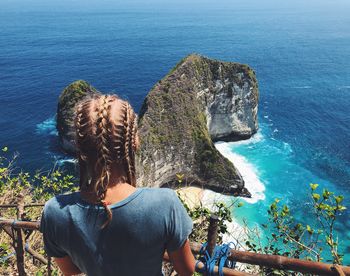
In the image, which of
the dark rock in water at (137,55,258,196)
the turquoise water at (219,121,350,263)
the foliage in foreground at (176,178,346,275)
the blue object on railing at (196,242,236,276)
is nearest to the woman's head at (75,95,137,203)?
the blue object on railing at (196,242,236,276)

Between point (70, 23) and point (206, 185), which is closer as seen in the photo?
point (206, 185)

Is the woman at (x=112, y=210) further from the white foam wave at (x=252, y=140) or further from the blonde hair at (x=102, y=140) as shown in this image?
the white foam wave at (x=252, y=140)

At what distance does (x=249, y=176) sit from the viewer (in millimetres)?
50906

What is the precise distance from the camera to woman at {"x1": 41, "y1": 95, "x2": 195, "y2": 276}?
9.60 ft

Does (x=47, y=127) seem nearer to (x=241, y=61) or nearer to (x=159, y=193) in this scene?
(x=159, y=193)

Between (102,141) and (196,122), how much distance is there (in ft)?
161

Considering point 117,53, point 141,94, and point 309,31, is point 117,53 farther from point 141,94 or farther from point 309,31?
point 309,31

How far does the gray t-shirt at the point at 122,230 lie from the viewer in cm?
291

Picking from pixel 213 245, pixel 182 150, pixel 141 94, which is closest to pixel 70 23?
pixel 141 94

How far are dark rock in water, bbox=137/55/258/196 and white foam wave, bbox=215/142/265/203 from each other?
1.47 m

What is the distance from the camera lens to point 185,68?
55.8 meters

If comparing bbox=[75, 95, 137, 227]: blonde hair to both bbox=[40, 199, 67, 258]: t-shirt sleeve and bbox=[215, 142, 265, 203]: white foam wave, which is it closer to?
bbox=[40, 199, 67, 258]: t-shirt sleeve

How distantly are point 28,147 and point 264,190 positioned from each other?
1431 inches

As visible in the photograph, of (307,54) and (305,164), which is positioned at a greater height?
(307,54)
